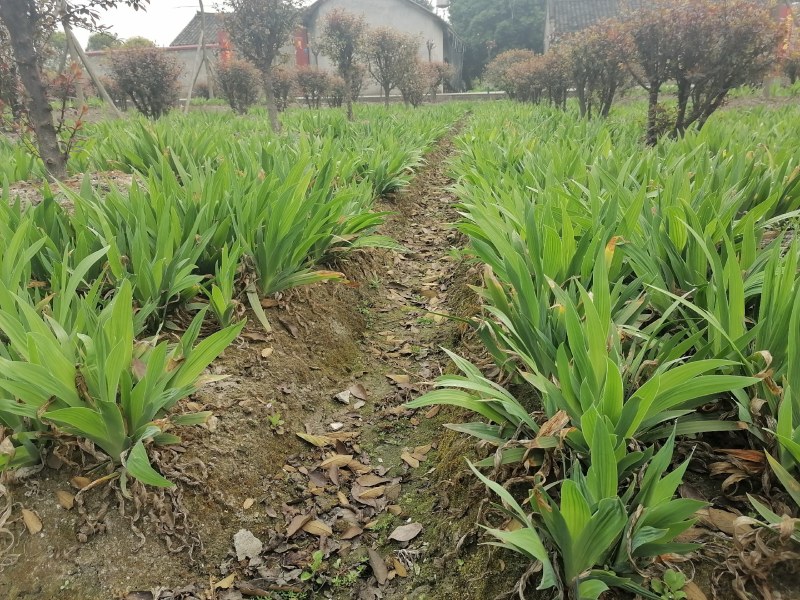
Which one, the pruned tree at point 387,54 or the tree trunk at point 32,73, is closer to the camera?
the tree trunk at point 32,73

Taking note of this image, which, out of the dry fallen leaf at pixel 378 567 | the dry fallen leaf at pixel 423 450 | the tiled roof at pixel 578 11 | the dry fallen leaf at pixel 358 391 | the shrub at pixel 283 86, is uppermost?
the tiled roof at pixel 578 11

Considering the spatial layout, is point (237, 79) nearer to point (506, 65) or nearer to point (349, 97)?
point (349, 97)

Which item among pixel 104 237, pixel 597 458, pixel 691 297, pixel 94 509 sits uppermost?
pixel 104 237

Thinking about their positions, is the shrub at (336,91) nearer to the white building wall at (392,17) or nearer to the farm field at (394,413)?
the white building wall at (392,17)

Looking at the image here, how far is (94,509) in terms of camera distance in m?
1.35

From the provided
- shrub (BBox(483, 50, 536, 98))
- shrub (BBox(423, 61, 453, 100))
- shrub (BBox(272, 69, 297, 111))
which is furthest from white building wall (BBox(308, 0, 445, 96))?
shrub (BBox(272, 69, 297, 111))

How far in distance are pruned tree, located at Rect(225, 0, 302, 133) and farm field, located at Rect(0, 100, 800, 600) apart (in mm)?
7244

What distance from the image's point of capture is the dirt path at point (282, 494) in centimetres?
132

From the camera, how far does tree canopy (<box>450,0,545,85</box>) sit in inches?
1431

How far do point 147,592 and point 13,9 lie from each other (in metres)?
4.21

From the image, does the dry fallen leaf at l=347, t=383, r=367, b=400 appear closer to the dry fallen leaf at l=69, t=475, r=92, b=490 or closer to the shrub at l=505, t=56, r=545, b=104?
the dry fallen leaf at l=69, t=475, r=92, b=490

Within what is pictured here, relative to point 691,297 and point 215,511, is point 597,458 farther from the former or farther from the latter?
point 215,511

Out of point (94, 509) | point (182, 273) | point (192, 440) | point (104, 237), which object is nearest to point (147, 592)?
point (94, 509)

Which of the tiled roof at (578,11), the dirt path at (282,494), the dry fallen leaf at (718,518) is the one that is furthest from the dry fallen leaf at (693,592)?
the tiled roof at (578,11)
